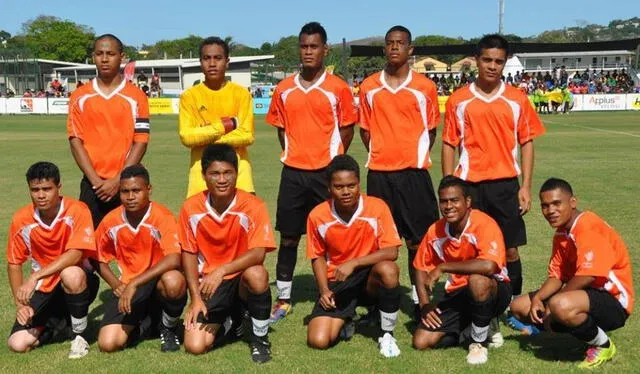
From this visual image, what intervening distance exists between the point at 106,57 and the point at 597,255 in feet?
12.0

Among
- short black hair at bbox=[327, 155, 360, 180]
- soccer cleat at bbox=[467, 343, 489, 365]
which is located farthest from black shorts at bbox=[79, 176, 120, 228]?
soccer cleat at bbox=[467, 343, 489, 365]

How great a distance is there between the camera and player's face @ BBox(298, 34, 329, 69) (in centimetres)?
556

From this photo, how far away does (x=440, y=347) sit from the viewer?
16.0ft

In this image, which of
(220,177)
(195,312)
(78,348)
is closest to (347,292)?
(195,312)

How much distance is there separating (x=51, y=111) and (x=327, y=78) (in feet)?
120

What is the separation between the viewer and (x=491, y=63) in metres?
5.21

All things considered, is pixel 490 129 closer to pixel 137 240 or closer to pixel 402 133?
pixel 402 133

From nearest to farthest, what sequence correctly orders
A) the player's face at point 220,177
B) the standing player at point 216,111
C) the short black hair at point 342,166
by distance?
the player's face at point 220,177 < the short black hair at point 342,166 < the standing player at point 216,111

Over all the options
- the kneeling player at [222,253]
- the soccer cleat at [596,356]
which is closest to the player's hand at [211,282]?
the kneeling player at [222,253]

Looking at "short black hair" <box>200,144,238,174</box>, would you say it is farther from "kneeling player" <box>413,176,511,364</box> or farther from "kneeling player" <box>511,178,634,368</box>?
"kneeling player" <box>511,178,634,368</box>

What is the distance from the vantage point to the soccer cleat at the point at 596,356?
4.40m

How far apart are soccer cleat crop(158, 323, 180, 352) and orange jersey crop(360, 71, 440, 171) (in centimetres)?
194

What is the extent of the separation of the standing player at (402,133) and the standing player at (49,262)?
2.18m

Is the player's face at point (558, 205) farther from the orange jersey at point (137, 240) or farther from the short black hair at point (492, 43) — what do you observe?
the orange jersey at point (137, 240)
